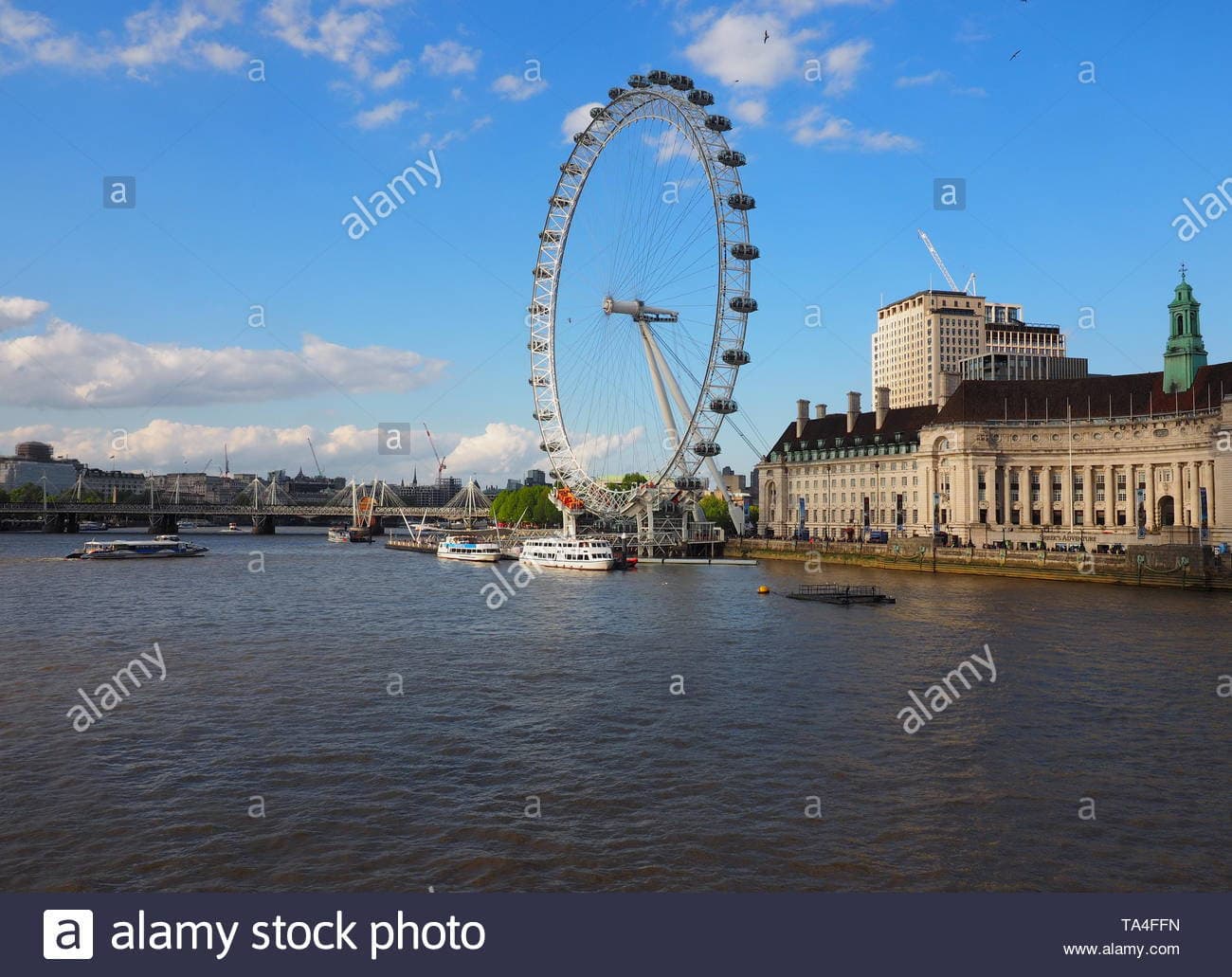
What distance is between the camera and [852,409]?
450 feet

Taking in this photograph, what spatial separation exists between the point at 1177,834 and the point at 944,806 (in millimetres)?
4259

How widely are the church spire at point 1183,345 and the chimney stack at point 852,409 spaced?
41587 millimetres

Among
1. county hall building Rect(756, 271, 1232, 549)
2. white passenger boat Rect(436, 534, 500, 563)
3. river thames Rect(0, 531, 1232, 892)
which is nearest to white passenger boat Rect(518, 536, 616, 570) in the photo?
white passenger boat Rect(436, 534, 500, 563)

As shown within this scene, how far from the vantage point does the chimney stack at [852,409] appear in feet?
448

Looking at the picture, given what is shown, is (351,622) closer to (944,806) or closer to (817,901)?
(944,806)

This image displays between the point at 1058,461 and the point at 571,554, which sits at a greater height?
the point at 1058,461

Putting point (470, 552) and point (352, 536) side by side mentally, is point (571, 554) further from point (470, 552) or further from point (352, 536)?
point (352, 536)

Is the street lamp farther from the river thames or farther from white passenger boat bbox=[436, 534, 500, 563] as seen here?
the river thames

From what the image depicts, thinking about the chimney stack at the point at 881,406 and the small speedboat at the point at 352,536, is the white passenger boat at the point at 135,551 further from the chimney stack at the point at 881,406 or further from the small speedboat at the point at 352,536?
the chimney stack at the point at 881,406

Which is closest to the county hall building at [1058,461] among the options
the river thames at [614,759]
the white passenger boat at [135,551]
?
the river thames at [614,759]

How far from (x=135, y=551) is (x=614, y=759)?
11197 centimetres

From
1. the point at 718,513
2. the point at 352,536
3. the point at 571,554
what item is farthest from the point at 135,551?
Answer: the point at 718,513

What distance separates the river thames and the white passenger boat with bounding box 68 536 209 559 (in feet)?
235

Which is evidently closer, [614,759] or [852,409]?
[614,759]
